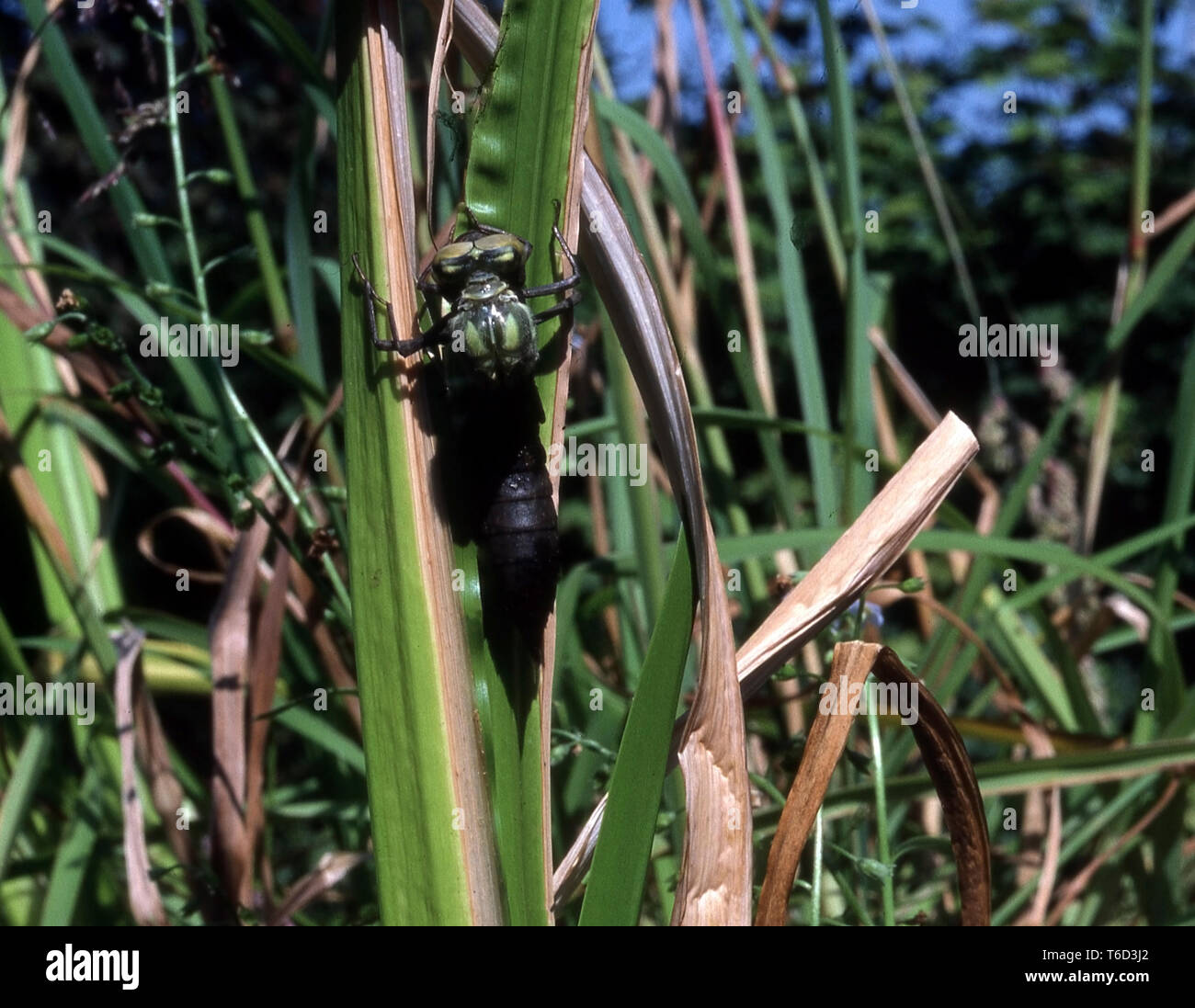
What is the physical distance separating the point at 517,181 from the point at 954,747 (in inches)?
19.6

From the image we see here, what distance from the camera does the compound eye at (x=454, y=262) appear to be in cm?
73

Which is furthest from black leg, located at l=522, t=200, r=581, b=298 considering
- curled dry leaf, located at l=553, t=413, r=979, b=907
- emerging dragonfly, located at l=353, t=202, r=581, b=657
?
curled dry leaf, located at l=553, t=413, r=979, b=907

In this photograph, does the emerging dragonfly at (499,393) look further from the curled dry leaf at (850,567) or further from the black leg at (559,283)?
the curled dry leaf at (850,567)

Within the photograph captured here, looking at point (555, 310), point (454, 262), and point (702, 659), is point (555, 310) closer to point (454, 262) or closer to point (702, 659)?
point (454, 262)

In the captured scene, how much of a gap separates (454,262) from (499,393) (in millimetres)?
98

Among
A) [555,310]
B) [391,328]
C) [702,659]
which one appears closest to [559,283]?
[555,310]

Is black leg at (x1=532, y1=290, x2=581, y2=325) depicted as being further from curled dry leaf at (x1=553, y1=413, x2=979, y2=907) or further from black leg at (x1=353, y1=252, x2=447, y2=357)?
curled dry leaf at (x1=553, y1=413, x2=979, y2=907)

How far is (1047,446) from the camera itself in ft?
4.28

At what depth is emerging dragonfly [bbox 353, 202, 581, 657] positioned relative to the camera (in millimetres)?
724

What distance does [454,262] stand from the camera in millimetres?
745

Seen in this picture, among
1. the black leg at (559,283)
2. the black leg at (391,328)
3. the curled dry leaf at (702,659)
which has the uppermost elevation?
the black leg at (559,283)

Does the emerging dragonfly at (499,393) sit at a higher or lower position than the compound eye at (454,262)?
lower

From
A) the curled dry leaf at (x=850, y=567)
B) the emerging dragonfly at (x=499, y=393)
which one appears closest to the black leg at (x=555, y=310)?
the emerging dragonfly at (x=499, y=393)
